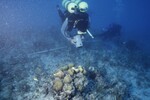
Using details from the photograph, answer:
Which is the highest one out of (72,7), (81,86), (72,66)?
(72,7)

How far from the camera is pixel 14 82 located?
389 inches

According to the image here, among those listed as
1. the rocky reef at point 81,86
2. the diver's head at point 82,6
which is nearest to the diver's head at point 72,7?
the diver's head at point 82,6

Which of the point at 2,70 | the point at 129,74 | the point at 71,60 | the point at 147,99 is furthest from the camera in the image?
the point at 71,60

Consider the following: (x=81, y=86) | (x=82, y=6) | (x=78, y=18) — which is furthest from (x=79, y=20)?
(x=81, y=86)

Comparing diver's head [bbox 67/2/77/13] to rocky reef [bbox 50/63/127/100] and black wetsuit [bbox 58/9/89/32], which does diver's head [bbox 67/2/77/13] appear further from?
rocky reef [bbox 50/63/127/100]

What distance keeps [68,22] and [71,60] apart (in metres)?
3.55

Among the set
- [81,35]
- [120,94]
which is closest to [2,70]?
[81,35]

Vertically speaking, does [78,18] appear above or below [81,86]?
above

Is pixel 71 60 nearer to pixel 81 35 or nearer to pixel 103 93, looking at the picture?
pixel 81 35

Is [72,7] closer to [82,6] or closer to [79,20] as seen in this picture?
[82,6]

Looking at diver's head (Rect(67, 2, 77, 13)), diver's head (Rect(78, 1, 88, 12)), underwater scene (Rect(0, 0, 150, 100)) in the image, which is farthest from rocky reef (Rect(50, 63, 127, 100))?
diver's head (Rect(78, 1, 88, 12))

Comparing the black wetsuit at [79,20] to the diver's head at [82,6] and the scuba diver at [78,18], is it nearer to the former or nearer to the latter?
the scuba diver at [78,18]

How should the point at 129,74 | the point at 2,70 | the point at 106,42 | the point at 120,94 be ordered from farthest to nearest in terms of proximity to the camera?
the point at 106,42, the point at 129,74, the point at 2,70, the point at 120,94

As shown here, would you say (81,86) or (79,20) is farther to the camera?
(79,20)
